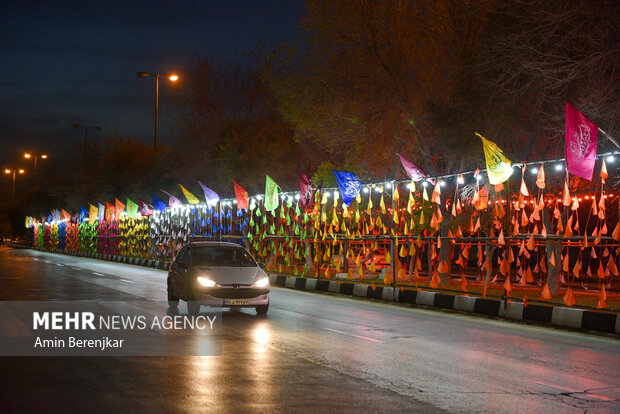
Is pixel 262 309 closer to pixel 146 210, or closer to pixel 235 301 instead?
pixel 235 301

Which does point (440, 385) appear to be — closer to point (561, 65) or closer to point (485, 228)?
point (561, 65)

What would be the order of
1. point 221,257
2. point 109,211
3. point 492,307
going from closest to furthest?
point 221,257, point 492,307, point 109,211

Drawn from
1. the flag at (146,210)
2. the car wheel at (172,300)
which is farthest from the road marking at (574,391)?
the flag at (146,210)

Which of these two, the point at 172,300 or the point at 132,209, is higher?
the point at 132,209

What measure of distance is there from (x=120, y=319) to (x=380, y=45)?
602 inches

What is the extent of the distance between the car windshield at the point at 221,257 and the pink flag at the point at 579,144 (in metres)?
6.79

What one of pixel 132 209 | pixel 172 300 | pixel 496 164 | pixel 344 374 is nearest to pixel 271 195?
pixel 172 300

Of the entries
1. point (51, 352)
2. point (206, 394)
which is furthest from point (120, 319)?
point (206, 394)

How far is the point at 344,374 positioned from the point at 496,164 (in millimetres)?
9754

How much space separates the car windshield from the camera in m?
15.8

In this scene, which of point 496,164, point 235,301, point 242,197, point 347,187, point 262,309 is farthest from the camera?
point 242,197

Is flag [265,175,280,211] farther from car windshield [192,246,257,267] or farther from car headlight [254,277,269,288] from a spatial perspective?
car headlight [254,277,269,288]

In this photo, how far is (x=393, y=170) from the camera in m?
28.8

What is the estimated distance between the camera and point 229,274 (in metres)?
14.9
